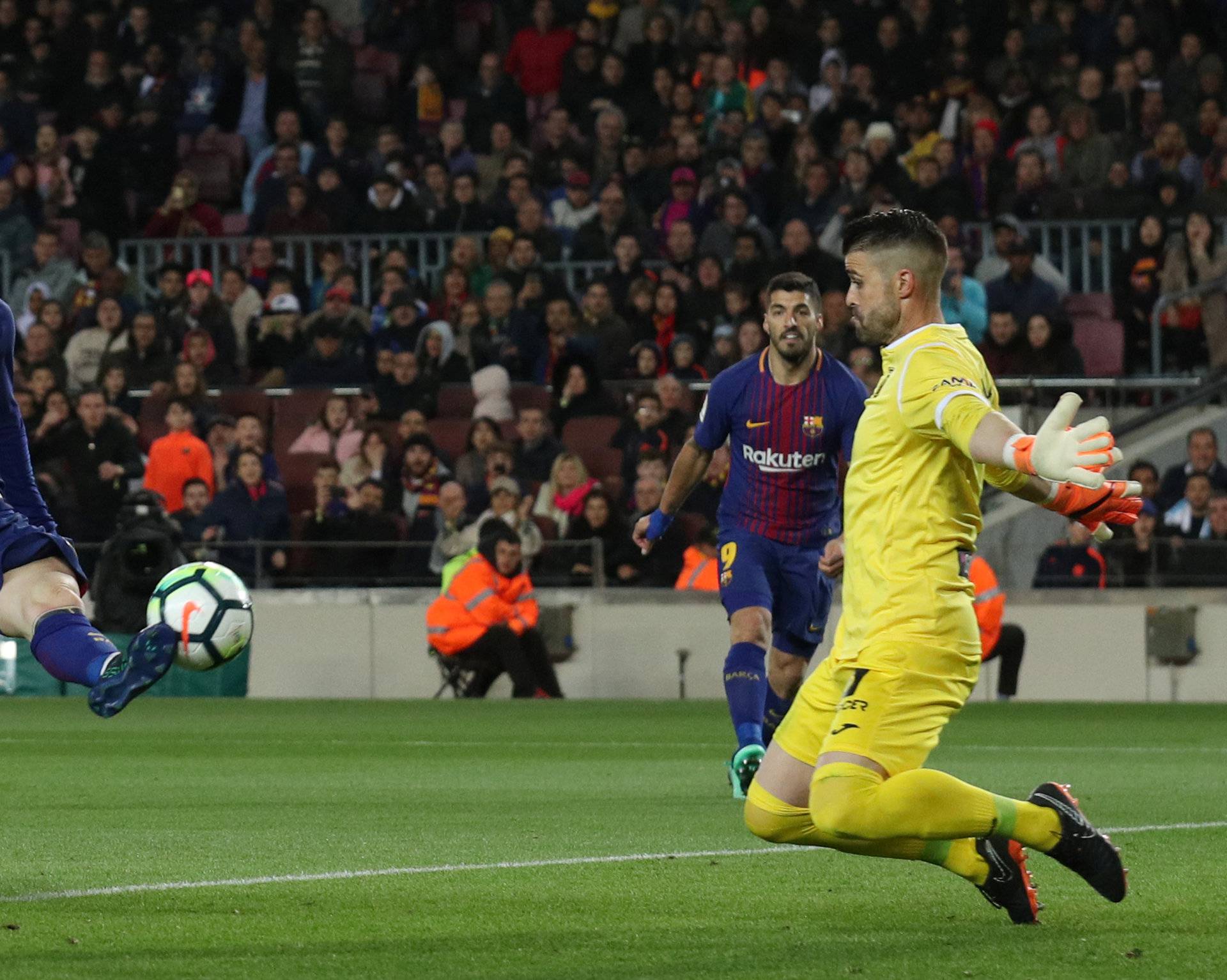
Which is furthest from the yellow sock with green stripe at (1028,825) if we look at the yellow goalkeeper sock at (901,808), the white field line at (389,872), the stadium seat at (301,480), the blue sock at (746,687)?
the stadium seat at (301,480)

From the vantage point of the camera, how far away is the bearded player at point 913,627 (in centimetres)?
555

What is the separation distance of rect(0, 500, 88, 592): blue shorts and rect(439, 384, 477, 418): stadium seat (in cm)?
1355

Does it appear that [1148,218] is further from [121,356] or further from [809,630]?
[809,630]

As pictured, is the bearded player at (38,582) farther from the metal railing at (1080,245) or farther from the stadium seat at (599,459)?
the metal railing at (1080,245)

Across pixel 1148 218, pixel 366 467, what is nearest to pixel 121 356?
pixel 366 467

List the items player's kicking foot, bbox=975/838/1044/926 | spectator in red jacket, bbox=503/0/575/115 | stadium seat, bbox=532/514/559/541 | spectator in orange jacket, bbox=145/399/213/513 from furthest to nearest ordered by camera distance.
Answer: spectator in red jacket, bbox=503/0/575/115, spectator in orange jacket, bbox=145/399/213/513, stadium seat, bbox=532/514/559/541, player's kicking foot, bbox=975/838/1044/926

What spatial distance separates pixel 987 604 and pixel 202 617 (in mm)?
11530

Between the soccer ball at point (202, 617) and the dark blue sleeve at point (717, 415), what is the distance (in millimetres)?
4046

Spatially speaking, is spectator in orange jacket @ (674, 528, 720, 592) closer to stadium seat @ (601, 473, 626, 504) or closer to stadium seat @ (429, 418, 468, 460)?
→ stadium seat @ (601, 473, 626, 504)

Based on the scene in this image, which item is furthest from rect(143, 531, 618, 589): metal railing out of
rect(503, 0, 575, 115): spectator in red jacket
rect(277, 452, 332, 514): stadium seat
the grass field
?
rect(503, 0, 575, 115): spectator in red jacket

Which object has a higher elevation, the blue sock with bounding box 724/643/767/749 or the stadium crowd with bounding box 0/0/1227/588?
the stadium crowd with bounding box 0/0/1227/588

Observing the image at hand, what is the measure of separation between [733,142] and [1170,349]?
4515mm

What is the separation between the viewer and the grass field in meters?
5.31

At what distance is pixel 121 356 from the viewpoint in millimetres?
20516
